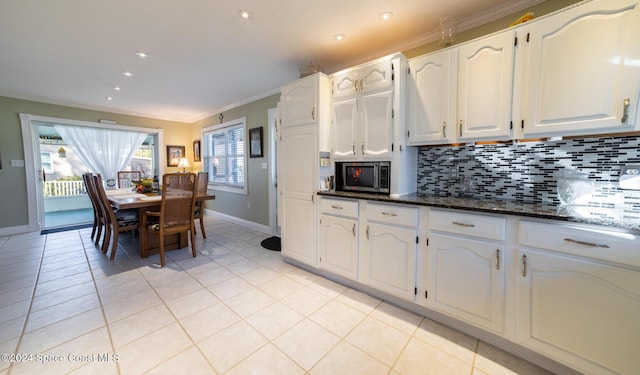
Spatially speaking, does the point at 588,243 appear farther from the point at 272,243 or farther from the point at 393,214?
the point at 272,243

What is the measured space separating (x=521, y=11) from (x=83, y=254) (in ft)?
17.8

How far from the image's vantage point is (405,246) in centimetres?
192

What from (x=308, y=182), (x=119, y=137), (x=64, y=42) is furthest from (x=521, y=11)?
(x=119, y=137)

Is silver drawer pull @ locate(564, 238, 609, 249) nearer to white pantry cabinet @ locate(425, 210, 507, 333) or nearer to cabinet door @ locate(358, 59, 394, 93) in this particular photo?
white pantry cabinet @ locate(425, 210, 507, 333)

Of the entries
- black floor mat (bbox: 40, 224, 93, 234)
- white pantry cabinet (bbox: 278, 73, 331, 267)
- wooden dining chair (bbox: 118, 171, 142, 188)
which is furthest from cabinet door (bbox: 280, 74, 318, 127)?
black floor mat (bbox: 40, 224, 93, 234)

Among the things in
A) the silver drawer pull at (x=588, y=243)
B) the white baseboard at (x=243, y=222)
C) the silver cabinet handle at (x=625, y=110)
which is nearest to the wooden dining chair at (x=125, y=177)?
the white baseboard at (x=243, y=222)

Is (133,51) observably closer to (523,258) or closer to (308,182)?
(308,182)

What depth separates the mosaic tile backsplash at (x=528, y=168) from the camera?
153cm

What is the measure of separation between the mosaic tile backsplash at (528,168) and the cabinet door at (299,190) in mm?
1125

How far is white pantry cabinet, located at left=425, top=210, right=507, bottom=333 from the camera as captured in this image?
1.54 meters

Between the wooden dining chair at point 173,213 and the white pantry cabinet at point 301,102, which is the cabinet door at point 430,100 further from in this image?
the wooden dining chair at point 173,213

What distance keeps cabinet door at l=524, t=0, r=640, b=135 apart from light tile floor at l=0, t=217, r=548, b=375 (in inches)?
60.1

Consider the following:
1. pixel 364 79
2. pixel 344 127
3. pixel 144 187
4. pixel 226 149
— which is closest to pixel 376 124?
pixel 344 127

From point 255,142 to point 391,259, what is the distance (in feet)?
10.7
